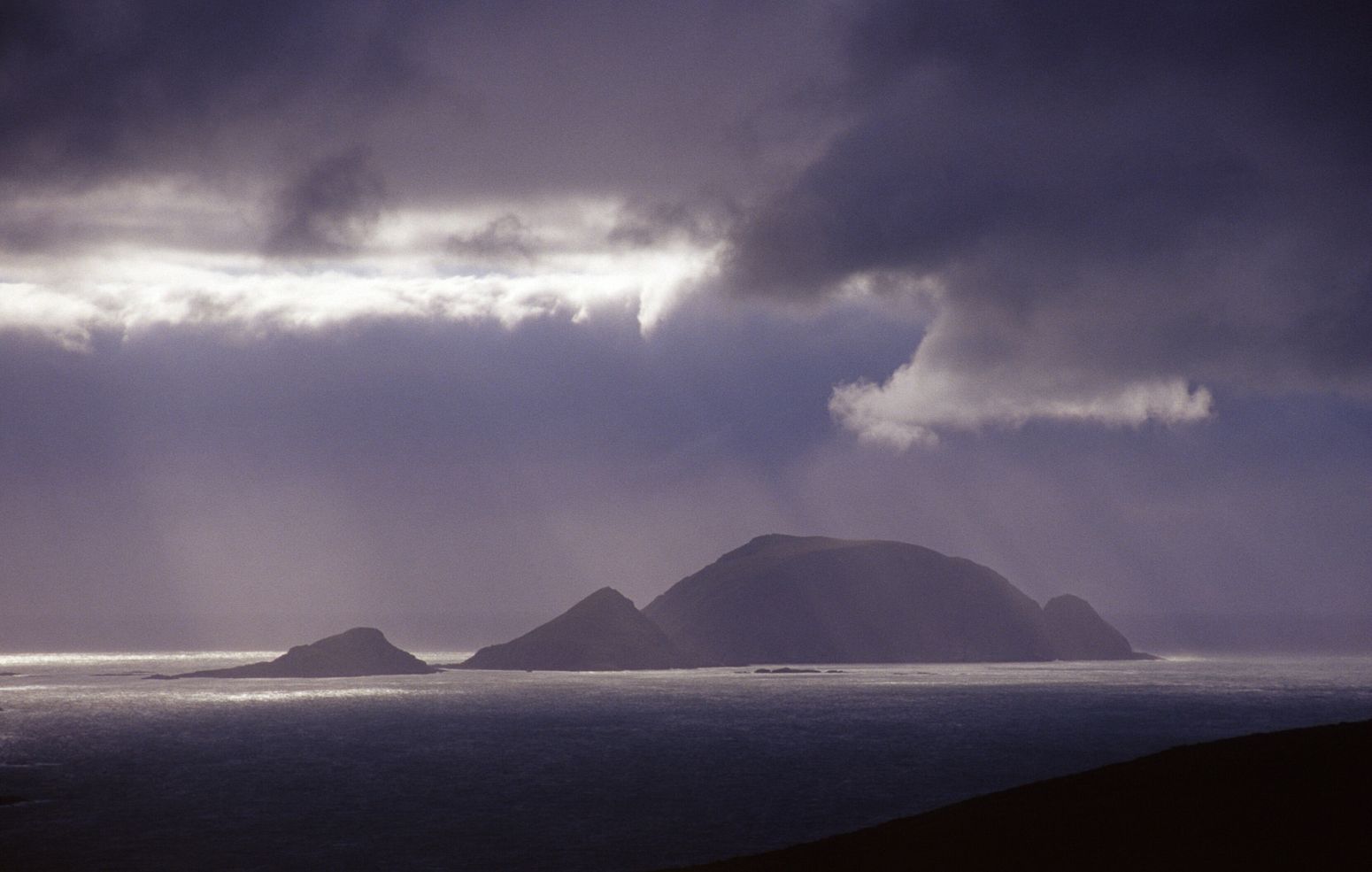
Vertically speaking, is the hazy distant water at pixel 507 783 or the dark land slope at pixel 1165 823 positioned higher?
the dark land slope at pixel 1165 823

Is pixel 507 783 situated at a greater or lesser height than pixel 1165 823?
lesser

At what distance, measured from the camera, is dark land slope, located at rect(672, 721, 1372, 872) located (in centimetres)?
3503

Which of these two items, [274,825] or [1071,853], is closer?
[1071,853]

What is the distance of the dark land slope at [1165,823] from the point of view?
35.0 meters

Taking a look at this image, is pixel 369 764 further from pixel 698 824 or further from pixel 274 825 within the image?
pixel 698 824

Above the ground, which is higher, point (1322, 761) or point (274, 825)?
point (1322, 761)

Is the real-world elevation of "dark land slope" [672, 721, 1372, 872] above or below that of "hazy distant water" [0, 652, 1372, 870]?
above

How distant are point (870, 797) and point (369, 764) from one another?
5801 cm

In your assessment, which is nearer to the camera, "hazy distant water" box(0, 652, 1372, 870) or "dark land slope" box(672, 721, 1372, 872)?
"dark land slope" box(672, 721, 1372, 872)

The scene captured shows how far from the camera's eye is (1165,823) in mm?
38688

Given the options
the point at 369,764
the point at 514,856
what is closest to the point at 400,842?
the point at 514,856

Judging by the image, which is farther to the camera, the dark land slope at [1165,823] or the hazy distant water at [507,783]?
the hazy distant water at [507,783]

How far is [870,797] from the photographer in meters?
83.3

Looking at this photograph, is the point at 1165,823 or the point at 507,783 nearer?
the point at 1165,823
